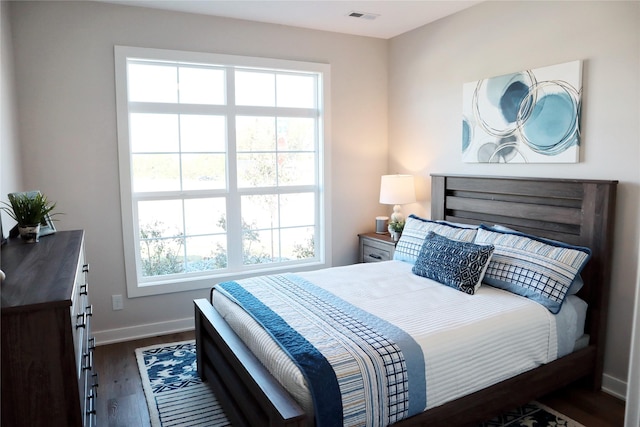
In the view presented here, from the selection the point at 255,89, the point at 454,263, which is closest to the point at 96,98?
the point at 255,89

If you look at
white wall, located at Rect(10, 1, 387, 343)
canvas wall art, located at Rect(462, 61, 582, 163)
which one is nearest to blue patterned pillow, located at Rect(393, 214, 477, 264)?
canvas wall art, located at Rect(462, 61, 582, 163)

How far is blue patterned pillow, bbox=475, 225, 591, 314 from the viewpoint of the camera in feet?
8.09

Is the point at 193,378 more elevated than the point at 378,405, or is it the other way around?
the point at 378,405

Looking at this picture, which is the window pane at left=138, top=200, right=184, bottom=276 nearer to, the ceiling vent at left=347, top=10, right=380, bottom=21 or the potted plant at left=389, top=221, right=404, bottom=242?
the potted plant at left=389, top=221, right=404, bottom=242

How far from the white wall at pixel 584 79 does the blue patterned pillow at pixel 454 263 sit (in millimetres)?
756

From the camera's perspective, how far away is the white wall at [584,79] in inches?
99.5

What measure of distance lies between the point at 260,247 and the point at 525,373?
2.47m

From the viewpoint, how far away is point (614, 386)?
8.73ft

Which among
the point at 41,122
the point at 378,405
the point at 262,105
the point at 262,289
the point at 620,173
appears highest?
the point at 262,105

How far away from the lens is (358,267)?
3281 mm

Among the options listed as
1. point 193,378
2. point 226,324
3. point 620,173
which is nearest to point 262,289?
point 226,324

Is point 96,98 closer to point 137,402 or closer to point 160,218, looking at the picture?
point 160,218

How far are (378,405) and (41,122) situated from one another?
2978mm

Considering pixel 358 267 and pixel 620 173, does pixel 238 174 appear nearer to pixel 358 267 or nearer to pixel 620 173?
pixel 358 267
